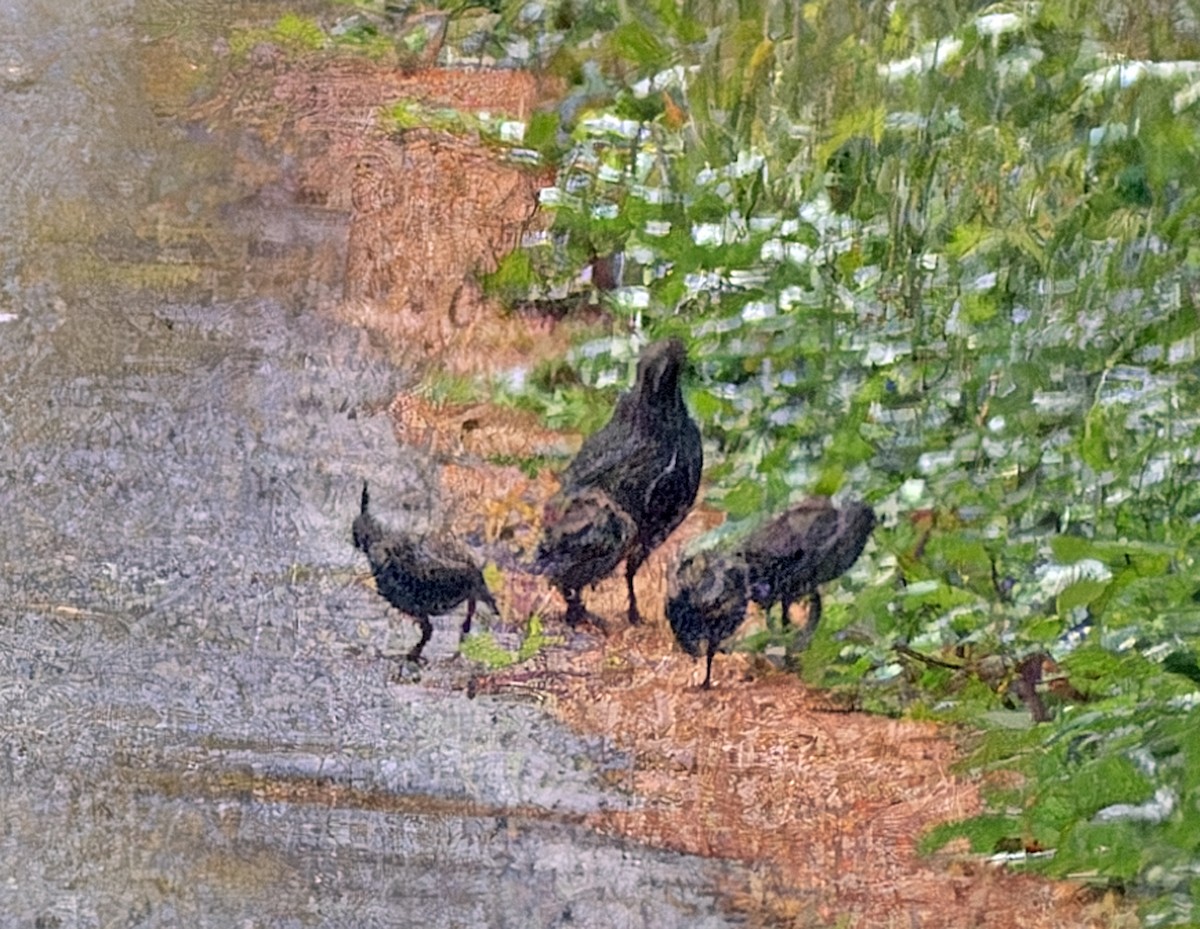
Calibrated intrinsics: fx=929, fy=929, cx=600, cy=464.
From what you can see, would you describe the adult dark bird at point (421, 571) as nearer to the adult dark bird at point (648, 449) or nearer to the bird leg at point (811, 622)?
the adult dark bird at point (648, 449)

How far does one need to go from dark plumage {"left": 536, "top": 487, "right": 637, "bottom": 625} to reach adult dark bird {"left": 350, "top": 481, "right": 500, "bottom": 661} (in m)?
0.15

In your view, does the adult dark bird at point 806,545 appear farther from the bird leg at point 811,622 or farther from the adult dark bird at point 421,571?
the adult dark bird at point 421,571

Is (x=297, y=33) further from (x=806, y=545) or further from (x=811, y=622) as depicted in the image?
(x=811, y=622)

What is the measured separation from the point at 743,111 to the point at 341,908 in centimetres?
178

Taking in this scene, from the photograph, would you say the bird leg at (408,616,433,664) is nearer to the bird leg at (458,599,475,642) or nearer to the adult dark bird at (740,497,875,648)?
the bird leg at (458,599,475,642)

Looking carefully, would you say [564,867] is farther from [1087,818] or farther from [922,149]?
[922,149]

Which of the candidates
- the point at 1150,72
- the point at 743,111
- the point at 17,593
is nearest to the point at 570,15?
the point at 743,111

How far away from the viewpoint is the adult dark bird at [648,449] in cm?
178

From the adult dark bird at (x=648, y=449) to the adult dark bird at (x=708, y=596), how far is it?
0.13m

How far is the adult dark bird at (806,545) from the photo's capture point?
180 cm

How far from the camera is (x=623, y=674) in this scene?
185cm

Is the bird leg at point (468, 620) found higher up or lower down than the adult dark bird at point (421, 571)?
lower down

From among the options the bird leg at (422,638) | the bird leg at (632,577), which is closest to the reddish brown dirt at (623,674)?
the bird leg at (632,577)

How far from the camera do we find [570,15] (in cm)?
174
